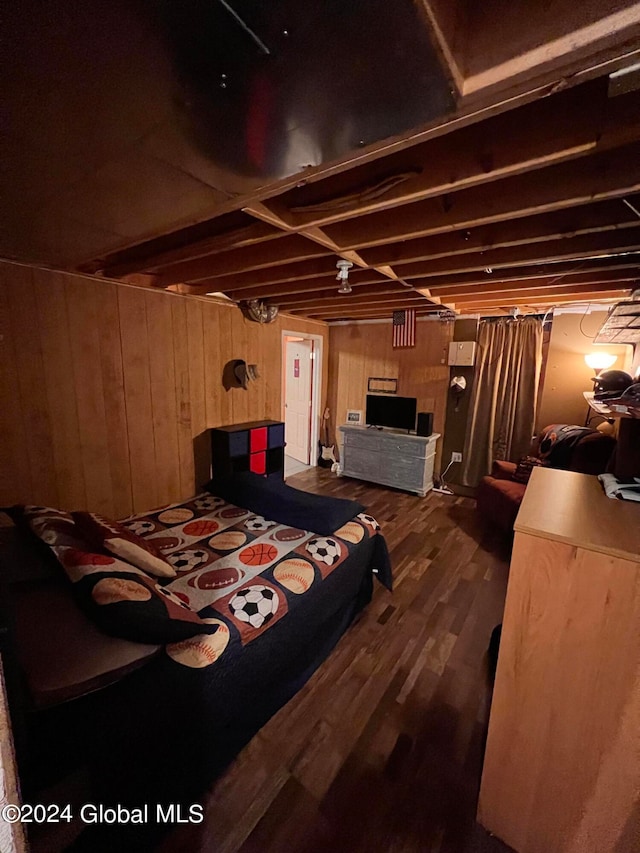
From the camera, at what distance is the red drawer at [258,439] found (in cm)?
364

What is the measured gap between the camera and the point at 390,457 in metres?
4.38

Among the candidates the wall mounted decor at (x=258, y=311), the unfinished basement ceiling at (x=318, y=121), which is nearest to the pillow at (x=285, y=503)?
the unfinished basement ceiling at (x=318, y=121)

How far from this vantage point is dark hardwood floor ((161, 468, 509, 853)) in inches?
45.3

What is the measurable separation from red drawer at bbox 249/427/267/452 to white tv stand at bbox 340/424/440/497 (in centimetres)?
A: 136

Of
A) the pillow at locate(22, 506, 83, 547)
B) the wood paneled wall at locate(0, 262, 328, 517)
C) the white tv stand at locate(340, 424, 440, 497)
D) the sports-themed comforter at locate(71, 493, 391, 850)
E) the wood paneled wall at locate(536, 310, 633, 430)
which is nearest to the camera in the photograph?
the sports-themed comforter at locate(71, 493, 391, 850)

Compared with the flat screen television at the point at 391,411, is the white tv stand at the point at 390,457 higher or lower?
lower

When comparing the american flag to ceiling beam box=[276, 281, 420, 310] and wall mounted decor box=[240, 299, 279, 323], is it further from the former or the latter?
wall mounted decor box=[240, 299, 279, 323]

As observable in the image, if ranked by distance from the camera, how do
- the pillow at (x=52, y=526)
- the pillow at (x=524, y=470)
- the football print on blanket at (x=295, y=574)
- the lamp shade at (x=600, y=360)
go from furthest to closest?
the pillow at (x=524, y=470), the lamp shade at (x=600, y=360), the football print on blanket at (x=295, y=574), the pillow at (x=52, y=526)

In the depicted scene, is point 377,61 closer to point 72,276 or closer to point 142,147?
point 142,147

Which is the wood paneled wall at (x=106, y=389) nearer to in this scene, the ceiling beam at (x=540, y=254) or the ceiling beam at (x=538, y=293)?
the ceiling beam at (x=540, y=254)

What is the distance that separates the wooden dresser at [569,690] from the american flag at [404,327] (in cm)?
300

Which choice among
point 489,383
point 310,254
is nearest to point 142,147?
point 310,254

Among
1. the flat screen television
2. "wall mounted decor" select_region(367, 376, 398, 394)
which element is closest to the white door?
"wall mounted decor" select_region(367, 376, 398, 394)

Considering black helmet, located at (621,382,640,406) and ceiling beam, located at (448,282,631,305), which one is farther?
ceiling beam, located at (448,282,631,305)
